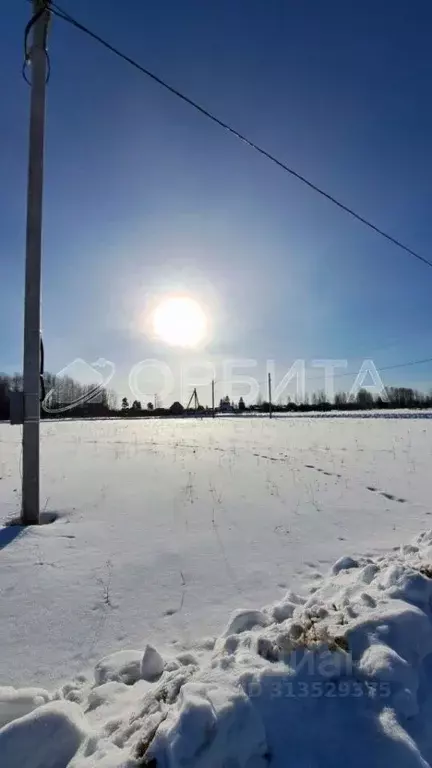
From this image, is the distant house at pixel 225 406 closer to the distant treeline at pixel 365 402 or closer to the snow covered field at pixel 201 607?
the distant treeline at pixel 365 402

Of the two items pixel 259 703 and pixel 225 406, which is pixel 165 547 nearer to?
pixel 259 703

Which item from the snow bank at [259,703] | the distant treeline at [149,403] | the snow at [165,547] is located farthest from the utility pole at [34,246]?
the distant treeline at [149,403]

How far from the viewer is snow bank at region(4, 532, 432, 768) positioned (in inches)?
62.7

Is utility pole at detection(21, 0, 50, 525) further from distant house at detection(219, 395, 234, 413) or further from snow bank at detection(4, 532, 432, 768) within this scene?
distant house at detection(219, 395, 234, 413)

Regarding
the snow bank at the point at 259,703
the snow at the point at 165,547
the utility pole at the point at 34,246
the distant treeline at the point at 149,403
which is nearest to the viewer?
the snow bank at the point at 259,703

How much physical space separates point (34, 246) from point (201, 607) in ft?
14.7

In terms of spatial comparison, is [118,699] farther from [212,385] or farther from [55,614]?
[212,385]

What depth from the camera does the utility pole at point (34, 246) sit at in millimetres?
4633

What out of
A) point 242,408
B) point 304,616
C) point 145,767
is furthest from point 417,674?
point 242,408

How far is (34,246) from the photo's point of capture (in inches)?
187

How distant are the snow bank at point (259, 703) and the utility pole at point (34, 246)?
2.99 m

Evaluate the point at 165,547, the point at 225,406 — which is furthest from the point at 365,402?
the point at 165,547

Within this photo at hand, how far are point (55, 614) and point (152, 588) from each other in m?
0.79

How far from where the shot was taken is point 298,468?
29.1 feet
